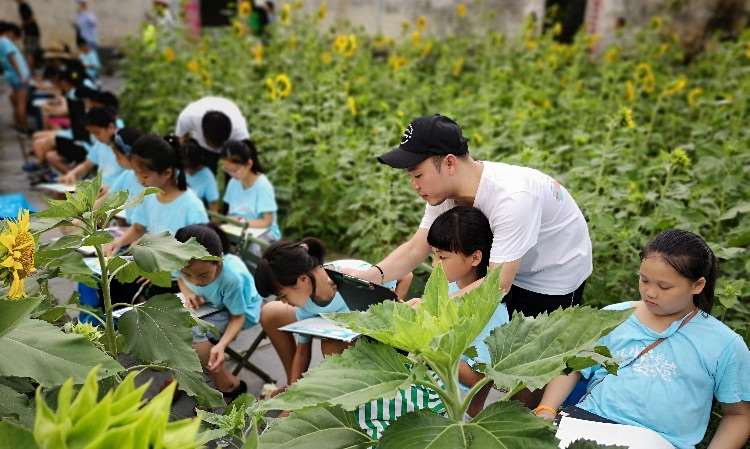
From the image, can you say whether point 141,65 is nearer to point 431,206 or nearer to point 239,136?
point 239,136

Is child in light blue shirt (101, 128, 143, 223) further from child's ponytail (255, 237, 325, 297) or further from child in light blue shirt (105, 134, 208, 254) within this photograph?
child's ponytail (255, 237, 325, 297)

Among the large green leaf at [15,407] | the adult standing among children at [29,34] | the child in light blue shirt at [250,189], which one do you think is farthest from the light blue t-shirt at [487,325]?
the adult standing among children at [29,34]

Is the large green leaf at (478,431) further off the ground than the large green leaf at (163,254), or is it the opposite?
the large green leaf at (478,431)

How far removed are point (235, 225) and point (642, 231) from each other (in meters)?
2.21

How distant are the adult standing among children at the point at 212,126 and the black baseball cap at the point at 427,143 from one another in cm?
254

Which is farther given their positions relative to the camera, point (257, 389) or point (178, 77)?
point (178, 77)

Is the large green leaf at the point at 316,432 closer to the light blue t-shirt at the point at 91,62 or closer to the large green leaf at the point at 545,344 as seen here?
the large green leaf at the point at 545,344

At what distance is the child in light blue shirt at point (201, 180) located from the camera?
4.70m

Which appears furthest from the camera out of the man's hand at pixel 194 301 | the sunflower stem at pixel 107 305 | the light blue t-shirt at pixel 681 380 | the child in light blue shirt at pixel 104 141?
the child in light blue shirt at pixel 104 141

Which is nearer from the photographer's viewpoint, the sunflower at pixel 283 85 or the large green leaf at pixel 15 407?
the large green leaf at pixel 15 407

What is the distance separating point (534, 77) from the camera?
7301mm

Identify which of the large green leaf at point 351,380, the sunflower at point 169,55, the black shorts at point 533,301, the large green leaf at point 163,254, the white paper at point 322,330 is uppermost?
the large green leaf at point 351,380

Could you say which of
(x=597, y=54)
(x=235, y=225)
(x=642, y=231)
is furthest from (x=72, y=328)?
(x=597, y=54)

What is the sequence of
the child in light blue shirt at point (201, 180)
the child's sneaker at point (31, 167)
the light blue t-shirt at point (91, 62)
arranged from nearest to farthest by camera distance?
1. the child in light blue shirt at point (201, 180)
2. the child's sneaker at point (31, 167)
3. the light blue t-shirt at point (91, 62)
